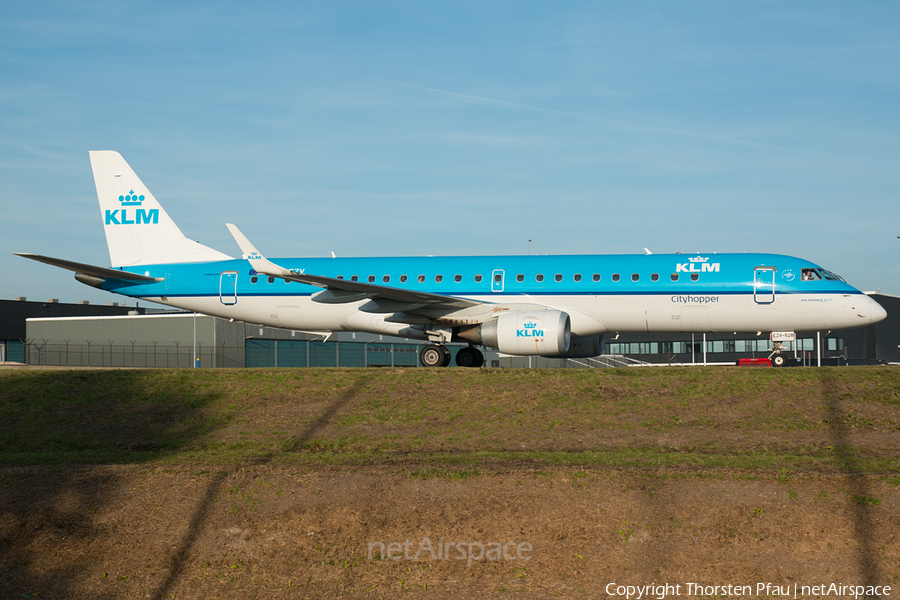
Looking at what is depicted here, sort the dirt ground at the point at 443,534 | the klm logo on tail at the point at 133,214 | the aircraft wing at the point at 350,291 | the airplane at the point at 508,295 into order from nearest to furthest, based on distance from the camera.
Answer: the dirt ground at the point at 443,534, the aircraft wing at the point at 350,291, the airplane at the point at 508,295, the klm logo on tail at the point at 133,214

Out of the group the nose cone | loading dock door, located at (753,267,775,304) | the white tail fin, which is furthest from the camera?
the white tail fin

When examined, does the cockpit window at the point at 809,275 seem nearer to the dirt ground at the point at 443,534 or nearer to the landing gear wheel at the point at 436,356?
the landing gear wheel at the point at 436,356

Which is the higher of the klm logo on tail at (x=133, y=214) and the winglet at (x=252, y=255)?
the klm logo on tail at (x=133, y=214)

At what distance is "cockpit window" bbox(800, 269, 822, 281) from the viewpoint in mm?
22747

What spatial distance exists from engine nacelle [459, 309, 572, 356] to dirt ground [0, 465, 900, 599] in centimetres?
952

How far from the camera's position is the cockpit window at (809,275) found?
22.7 m

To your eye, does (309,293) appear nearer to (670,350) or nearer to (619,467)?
(619,467)

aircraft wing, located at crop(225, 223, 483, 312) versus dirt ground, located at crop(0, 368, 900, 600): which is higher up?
aircraft wing, located at crop(225, 223, 483, 312)

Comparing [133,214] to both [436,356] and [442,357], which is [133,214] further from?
[442,357]

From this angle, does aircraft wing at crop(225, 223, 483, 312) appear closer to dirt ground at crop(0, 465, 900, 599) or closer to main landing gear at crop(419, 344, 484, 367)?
main landing gear at crop(419, 344, 484, 367)

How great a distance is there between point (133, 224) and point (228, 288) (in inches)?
195

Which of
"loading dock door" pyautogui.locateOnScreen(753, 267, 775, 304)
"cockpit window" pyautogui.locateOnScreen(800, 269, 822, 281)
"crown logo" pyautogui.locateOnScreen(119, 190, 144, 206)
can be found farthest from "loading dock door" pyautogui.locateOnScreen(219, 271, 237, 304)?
"cockpit window" pyautogui.locateOnScreen(800, 269, 822, 281)

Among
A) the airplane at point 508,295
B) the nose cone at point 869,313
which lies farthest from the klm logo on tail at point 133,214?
the nose cone at point 869,313

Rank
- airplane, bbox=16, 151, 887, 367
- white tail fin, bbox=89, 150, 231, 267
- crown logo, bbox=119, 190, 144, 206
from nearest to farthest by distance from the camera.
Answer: airplane, bbox=16, 151, 887, 367 → white tail fin, bbox=89, 150, 231, 267 → crown logo, bbox=119, 190, 144, 206
